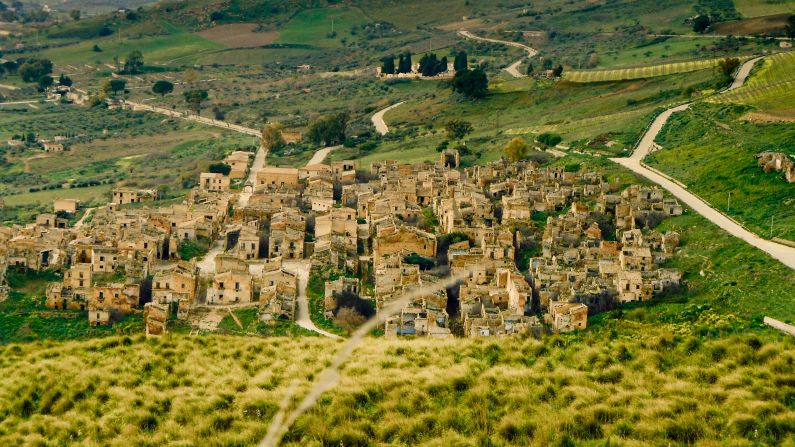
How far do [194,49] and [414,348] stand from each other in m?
110

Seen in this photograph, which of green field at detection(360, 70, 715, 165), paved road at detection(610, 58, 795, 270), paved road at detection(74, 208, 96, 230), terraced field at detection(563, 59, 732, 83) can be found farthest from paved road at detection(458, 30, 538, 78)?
paved road at detection(74, 208, 96, 230)

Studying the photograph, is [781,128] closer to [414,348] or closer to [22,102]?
[414,348]

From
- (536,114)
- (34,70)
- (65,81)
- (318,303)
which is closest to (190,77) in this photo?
(65,81)

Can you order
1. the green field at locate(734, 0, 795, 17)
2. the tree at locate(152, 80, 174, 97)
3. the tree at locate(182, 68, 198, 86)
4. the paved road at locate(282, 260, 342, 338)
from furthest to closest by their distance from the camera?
the tree at locate(182, 68, 198, 86), the tree at locate(152, 80, 174, 97), the green field at locate(734, 0, 795, 17), the paved road at locate(282, 260, 342, 338)

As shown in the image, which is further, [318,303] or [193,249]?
[193,249]

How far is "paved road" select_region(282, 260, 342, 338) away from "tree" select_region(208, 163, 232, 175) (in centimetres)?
2032

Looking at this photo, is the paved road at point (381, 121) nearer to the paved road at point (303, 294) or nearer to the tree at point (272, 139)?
the tree at point (272, 139)

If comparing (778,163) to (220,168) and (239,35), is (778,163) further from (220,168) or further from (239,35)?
(239,35)

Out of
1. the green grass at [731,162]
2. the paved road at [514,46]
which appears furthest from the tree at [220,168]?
the paved road at [514,46]

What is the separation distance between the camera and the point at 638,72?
76500 millimetres

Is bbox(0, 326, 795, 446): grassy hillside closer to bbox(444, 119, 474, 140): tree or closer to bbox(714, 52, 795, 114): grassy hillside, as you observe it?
bbox(714, 52, 795, 114): grassy hillside

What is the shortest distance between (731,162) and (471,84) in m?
35.1

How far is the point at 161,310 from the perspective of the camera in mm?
32062

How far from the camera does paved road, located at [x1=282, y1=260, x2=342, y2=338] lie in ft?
101
